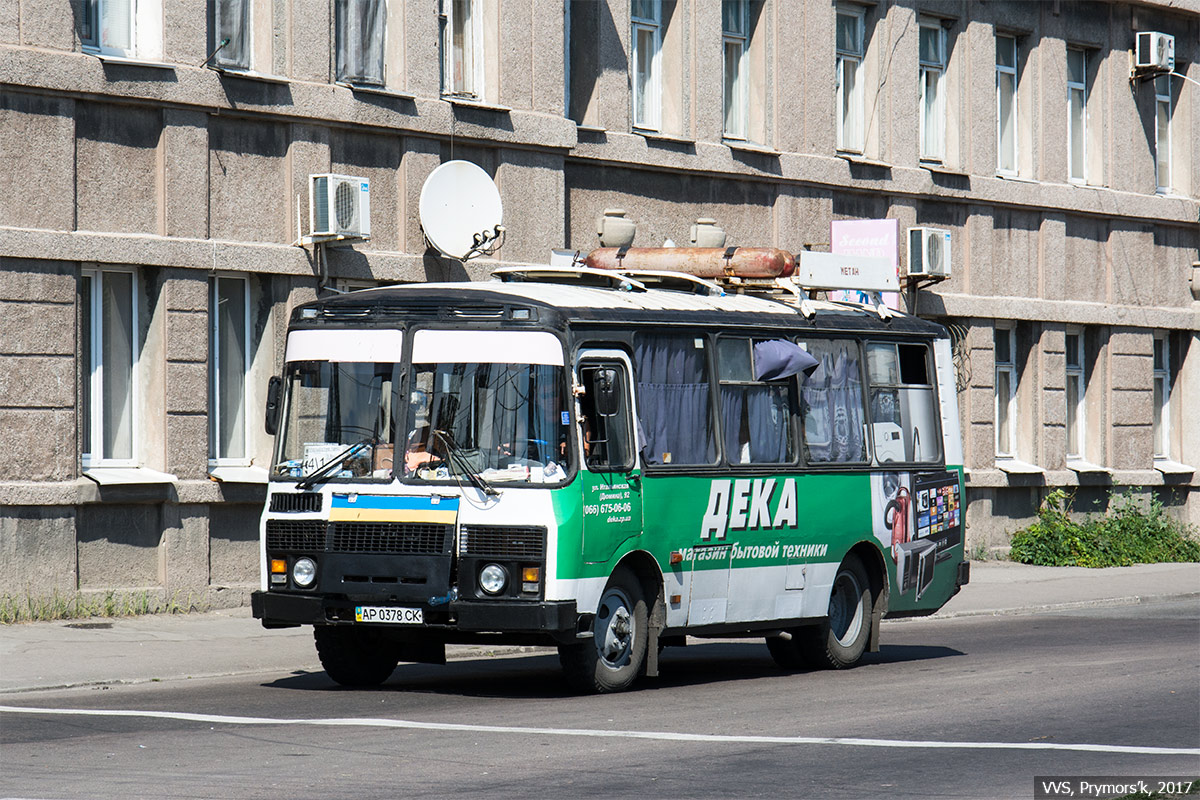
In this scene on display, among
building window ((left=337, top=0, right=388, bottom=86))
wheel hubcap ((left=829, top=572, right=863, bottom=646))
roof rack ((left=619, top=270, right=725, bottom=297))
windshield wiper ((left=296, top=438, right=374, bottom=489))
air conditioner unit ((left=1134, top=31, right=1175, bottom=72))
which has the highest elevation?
air conditioner unit ((left=1134, top=31, right=1175, bottom=72))

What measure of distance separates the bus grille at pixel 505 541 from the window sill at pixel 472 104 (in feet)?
33.4

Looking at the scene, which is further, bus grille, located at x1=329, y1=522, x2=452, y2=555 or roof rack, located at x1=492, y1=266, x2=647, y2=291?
roof rack, located at x1=492, y1=266, x2=647, y2=291

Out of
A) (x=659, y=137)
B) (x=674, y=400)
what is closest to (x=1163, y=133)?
(x=659, y=137)

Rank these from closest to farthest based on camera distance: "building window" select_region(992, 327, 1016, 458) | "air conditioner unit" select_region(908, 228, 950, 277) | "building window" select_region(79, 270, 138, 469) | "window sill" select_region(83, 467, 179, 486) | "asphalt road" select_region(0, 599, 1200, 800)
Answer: "asphalt road" select_region(0, 599, 1200, 800) < "window sill" select_region(83, 467, 179, 486) < "building window" select_region(79, 270, 138, 469) < "air conditioner unit" select_region(908, 228, 950, 277) < "building window" select_region(992, 327, 1016, 458)

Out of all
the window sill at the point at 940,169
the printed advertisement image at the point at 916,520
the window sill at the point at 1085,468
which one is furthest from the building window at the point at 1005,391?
the printed advertisement image at the point at 916,520

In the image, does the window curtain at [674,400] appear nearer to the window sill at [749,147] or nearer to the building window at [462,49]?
the building window at [462,49]

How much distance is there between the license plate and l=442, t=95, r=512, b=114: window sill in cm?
1030

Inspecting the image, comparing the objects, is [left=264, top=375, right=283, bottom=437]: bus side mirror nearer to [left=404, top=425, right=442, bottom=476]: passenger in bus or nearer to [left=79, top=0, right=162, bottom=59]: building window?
[left=404, top=425, right=442, bottom=476]: passenger in bus

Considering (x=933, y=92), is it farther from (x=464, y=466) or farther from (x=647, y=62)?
(x=464, y=466)

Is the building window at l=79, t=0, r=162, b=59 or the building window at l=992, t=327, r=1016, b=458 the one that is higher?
the building window at l=79, t=0, r=162, b=59

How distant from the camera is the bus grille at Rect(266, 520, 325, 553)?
13.0 m

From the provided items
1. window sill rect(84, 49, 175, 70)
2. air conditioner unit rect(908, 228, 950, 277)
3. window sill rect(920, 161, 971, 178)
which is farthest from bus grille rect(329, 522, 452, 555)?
window sill rect(920, 161, 971, 178)

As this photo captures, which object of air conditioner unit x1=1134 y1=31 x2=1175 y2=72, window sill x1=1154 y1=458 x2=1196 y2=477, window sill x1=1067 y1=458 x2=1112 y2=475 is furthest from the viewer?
window sill x1=1154 y1=458 x2=1196 y2=477

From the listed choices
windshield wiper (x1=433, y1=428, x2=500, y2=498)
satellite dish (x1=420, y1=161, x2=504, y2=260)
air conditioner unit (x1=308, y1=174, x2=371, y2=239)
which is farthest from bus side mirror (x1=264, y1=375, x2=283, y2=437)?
satellite dish (x1=420, y1=161, x2=504, y2=260)
